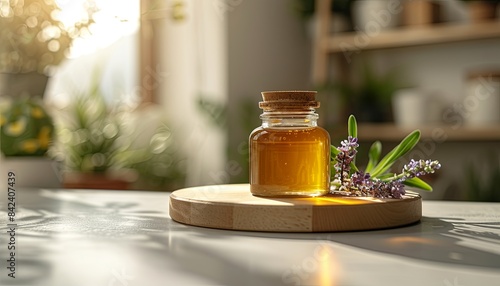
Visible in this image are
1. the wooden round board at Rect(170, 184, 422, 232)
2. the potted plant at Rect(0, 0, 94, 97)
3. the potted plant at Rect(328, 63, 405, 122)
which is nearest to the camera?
the wooden round board at Rect(170, 184, 422, 232)

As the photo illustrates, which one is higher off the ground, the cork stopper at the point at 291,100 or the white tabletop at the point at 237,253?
the cork stopper at the point at 291,100

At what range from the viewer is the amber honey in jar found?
3.12 ft

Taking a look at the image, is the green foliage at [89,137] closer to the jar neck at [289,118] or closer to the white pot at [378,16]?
the white pot at [378,16]

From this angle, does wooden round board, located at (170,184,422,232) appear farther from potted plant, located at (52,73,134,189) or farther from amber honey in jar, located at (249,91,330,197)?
potted plant, located at (52,73,134,189)

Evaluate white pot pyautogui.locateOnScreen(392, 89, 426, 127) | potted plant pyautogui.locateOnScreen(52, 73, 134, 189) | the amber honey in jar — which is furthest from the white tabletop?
potted plant pyautogui.locateOnScreen(52, 73, 134, 189)

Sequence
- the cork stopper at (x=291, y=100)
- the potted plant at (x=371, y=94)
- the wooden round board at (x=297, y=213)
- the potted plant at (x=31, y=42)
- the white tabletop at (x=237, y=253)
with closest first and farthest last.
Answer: the white tabletop at (x=237, y=253), the wooden round board at (x=297, y=213), the cork stopper at (x=291, y=100), the potted plant at (x=31, y=42), the potted plant at (x=371, y=94)

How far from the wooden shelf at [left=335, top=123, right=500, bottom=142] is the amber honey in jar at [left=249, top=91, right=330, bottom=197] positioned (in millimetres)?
2203

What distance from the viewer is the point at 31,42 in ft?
5.19

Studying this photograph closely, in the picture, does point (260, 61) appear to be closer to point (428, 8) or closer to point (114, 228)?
point (428, 8)

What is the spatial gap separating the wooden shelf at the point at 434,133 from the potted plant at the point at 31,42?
6.26 ft

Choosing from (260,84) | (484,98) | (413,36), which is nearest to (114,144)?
(260,84)

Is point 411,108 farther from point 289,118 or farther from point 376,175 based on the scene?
point 289,118

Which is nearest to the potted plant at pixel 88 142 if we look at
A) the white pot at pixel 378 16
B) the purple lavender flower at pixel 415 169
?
the white pot at pixel 378 16

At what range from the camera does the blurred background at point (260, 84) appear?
3180 mm
